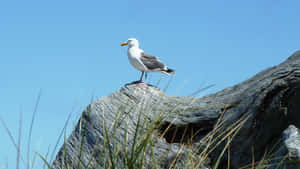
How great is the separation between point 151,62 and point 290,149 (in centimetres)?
323

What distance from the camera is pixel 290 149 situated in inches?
139

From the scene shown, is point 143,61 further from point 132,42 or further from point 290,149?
point 290,149

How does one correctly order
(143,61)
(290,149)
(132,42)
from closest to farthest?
1. (290,149)
2. (143,61)
3. (132,42)

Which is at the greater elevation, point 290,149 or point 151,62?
point 151,62

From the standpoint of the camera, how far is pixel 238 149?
4.71 meters

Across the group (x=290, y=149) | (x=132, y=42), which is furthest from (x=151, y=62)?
(x=290, y=149)

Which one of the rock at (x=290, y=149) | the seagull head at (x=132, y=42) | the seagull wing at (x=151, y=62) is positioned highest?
the seagull head at (x=132, y=42)

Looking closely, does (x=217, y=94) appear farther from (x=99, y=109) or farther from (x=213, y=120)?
(x=99, y=109)

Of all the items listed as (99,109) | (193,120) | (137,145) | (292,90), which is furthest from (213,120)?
(137,145)

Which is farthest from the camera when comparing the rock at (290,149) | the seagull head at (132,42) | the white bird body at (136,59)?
the seagull head at (132,42)

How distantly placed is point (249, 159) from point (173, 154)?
95cm

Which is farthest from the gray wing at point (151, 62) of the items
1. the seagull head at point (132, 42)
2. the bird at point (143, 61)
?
the seagull head at point (132, 42)

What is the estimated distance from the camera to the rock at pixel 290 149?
3.46 metres

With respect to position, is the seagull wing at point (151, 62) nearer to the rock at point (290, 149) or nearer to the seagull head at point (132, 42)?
the seagull head at point (132, 42)
